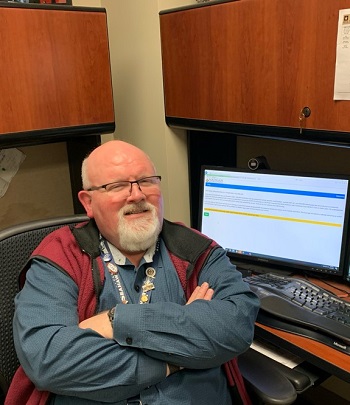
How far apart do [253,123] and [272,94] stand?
13cm

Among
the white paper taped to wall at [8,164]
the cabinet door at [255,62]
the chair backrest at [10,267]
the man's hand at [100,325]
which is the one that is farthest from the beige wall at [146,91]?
the man's hand at [100,325]

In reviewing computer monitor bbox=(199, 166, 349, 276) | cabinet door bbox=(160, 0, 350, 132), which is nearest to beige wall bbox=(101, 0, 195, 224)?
cabinet door bbox=(160, 0, 350, 132)

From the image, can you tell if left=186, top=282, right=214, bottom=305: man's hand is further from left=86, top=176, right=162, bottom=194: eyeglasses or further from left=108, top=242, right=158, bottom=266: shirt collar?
left=86, top=176, right=162, bottom=194: eyeglasses

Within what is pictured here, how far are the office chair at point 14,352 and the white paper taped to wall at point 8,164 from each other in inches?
33.3

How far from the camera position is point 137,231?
1.33m

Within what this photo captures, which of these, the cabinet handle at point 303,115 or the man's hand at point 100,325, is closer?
the man's hand at point 100,325

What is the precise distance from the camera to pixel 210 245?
140cm

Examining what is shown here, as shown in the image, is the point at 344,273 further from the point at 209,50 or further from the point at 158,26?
the point at 158,26

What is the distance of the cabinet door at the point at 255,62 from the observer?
137 cm

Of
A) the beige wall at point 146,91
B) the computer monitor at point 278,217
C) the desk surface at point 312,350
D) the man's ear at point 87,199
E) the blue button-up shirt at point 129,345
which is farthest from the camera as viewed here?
the beige wall at point 146,91

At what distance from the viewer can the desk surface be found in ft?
3.90

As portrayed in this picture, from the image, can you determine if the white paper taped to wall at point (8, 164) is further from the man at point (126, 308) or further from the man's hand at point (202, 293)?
the man's hand at point (202, 293)

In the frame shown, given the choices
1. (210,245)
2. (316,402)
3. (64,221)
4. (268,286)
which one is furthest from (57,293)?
(316,402)

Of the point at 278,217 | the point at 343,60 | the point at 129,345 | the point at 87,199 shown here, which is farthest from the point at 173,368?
the point at 343,60
